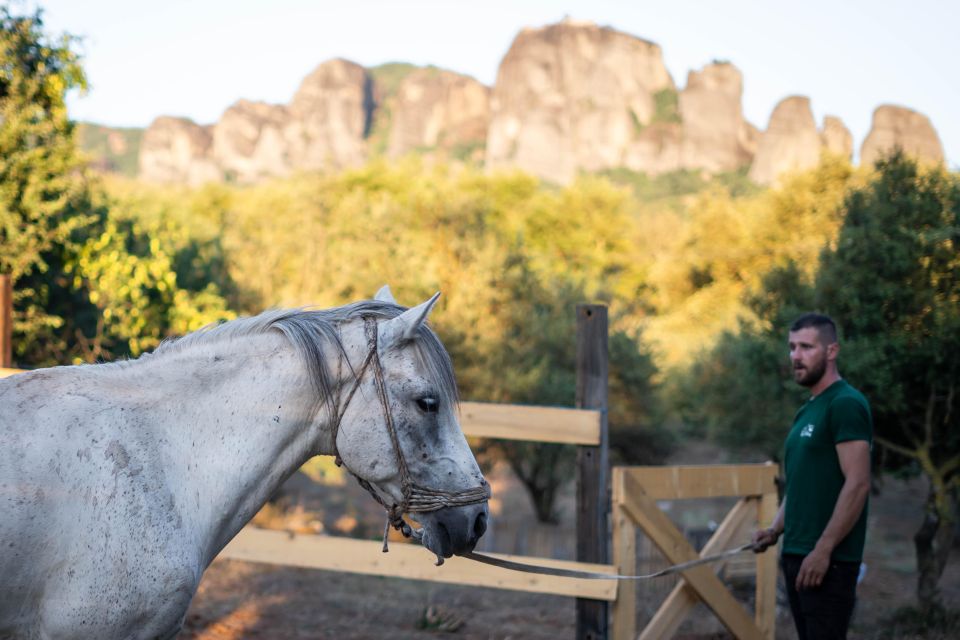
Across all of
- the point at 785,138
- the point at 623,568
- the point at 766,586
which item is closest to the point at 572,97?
the point at 785,138

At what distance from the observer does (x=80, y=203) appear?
841 cm

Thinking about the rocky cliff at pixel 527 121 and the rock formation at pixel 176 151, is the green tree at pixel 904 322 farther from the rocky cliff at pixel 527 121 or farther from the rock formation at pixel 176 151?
the rock formation at pixel 176 151

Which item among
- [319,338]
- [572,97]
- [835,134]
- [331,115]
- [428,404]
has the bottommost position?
[428,404]

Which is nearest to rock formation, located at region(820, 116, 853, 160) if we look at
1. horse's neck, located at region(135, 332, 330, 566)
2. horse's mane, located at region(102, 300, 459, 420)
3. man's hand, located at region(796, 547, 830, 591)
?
man's hand, located at region(796, 547, 830, 591)

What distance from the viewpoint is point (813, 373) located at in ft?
11.1

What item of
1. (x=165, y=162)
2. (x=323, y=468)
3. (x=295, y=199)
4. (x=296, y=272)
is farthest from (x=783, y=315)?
(x=165, y=162)

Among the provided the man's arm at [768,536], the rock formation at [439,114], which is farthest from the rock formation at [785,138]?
the man's arm at [768,536]

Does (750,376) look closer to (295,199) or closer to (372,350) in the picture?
(372,350)

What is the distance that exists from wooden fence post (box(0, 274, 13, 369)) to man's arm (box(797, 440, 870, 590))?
4.53 meters

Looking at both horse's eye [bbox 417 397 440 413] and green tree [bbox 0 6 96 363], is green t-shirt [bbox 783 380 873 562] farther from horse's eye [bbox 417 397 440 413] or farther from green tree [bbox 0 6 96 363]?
green tree [bbox 0 6 96 363]

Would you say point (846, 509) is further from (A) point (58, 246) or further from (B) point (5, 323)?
(A) point (58, 246)

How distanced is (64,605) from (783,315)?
7796 mm

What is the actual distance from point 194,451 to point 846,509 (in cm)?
251

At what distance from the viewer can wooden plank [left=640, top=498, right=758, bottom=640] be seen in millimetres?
4398
